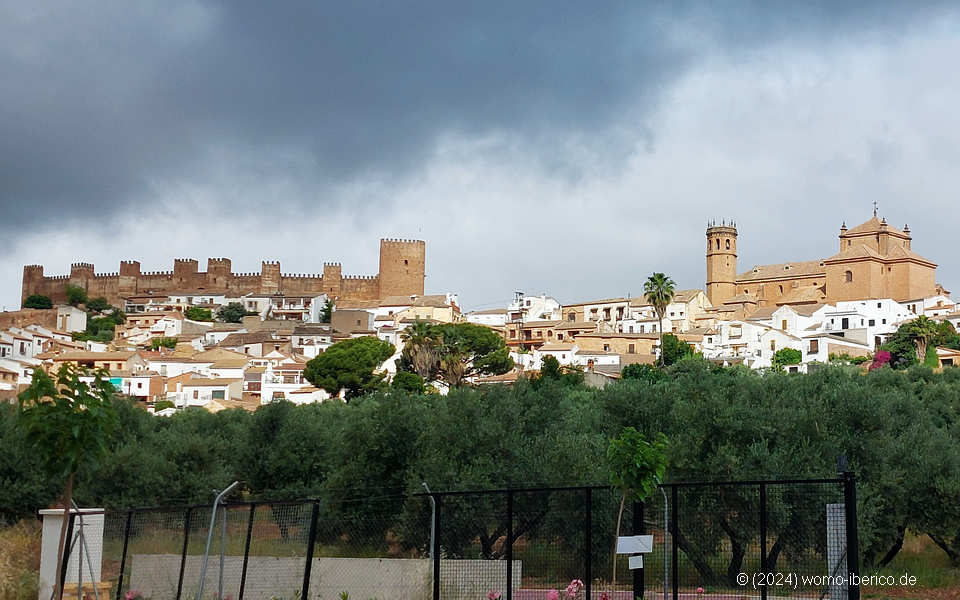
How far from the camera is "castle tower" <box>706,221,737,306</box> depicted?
370ft

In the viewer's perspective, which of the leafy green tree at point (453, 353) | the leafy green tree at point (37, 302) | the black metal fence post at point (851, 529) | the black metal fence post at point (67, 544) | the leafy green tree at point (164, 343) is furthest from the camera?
the leafy green tree at point (37, 302)

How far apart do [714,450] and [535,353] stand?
6305 centimetres

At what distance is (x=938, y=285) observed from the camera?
101 meters

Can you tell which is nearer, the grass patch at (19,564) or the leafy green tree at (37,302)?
the grass patch at (19,564)

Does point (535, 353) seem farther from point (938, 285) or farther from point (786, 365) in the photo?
point (938, 285)

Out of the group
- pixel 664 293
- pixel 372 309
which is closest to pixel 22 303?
pixel 372 309

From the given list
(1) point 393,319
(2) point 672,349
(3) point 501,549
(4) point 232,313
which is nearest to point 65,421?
(3) point 501,549

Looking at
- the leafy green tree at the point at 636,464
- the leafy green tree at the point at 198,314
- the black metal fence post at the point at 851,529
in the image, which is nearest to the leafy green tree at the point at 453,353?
the leafy green tree at the point at 636,464

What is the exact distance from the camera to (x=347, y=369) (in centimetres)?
6062

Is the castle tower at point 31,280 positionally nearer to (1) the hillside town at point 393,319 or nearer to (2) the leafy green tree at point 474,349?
(1) the hillside town at point 393,319

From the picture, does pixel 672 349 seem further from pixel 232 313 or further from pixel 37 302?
pixel 37 302

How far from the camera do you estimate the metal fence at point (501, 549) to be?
12578 mm

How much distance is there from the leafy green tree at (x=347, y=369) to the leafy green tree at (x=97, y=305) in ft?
204

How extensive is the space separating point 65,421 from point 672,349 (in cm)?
6698
